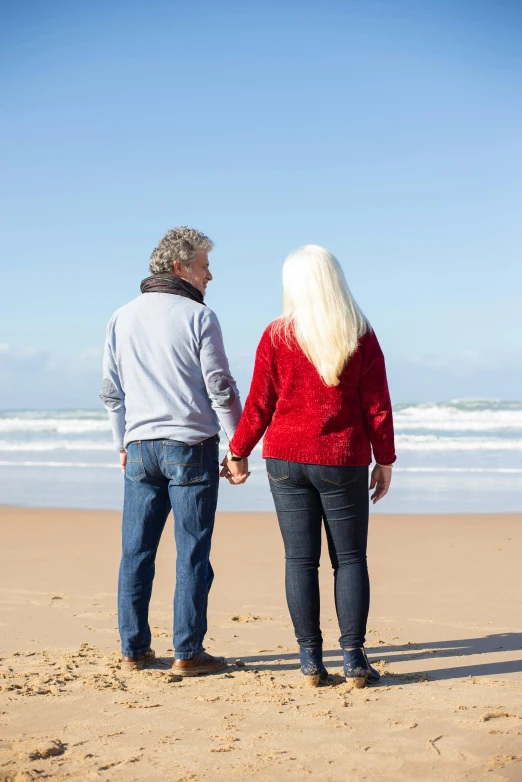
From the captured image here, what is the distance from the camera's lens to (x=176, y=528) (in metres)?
3.45

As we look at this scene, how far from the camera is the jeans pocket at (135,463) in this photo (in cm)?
347

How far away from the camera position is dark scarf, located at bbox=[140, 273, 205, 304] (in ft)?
11.5

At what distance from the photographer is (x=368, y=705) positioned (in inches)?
119

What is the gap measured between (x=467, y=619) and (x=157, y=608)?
6.05 ft

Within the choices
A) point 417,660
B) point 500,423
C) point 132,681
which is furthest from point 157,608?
point 500,423

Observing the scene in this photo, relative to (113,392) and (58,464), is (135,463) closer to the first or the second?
(113,392)

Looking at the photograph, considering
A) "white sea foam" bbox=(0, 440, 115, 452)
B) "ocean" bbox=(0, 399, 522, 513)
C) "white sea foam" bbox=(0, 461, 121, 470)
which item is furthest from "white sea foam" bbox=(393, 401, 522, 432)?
"white sea foam" bbox=(0, 461, 121, 470)

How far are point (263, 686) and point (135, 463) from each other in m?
1.11

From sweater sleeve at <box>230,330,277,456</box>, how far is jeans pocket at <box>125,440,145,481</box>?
447mm

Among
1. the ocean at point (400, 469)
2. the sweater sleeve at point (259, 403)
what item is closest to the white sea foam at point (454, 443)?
the ocean at point (400, 469)

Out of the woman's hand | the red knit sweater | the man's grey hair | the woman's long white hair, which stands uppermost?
the man's grey hair

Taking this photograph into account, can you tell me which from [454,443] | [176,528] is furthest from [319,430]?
[454,443]

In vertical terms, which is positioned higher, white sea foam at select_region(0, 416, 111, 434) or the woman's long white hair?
the woman's long white hair

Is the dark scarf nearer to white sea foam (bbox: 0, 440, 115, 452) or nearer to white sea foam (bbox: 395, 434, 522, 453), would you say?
white sea foam (bbox: 395, 434, 522, 453)
